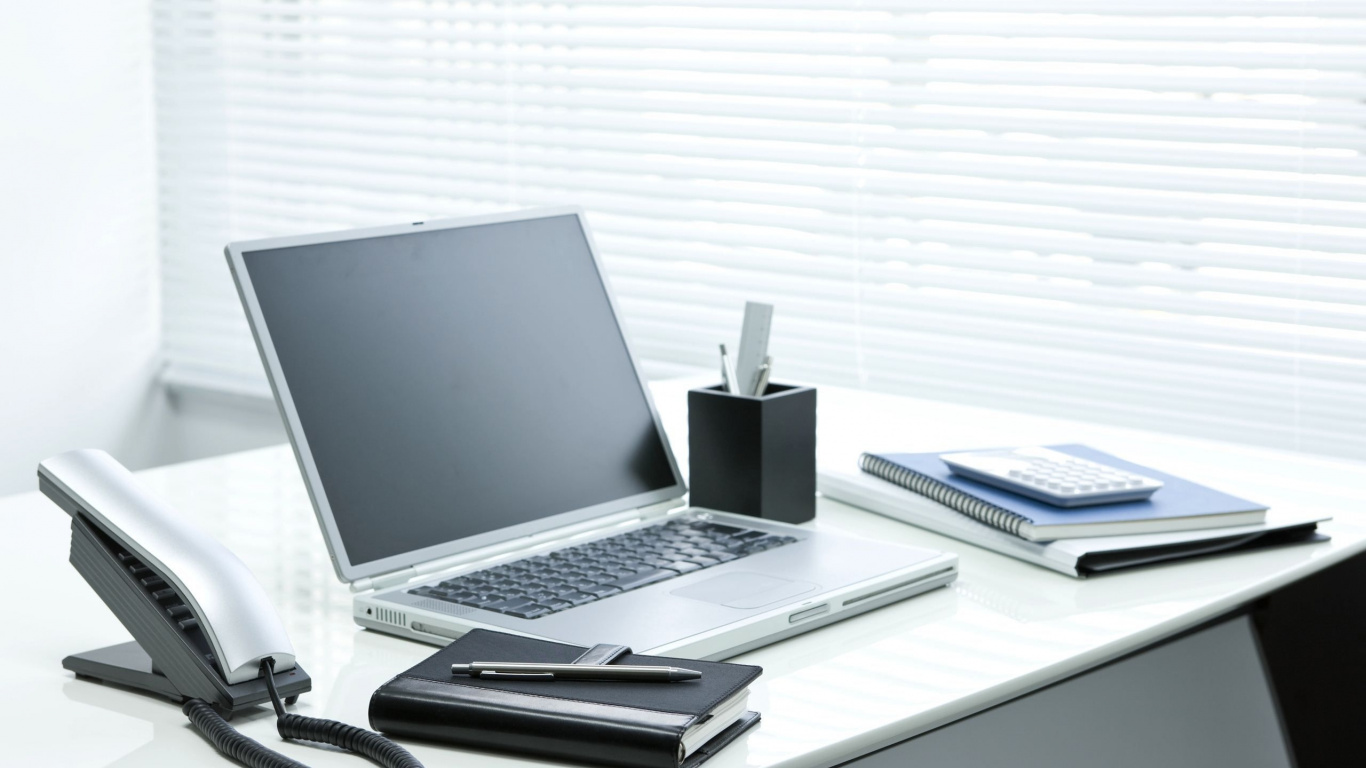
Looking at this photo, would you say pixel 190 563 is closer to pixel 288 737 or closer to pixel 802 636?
pixel 288 737

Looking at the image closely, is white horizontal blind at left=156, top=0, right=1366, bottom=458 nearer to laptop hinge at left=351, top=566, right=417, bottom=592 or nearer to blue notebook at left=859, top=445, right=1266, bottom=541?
blue notebook at left=859, top=445, right=1266, bottom=541

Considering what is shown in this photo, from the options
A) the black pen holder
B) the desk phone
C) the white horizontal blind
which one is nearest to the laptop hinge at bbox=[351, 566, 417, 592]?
the desk phone

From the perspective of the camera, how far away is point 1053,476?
3.79 feet

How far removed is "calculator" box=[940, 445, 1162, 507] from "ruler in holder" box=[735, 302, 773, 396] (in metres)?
0.19

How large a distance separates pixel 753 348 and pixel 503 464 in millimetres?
261

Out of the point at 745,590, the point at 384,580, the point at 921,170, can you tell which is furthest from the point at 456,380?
the point at 921,170

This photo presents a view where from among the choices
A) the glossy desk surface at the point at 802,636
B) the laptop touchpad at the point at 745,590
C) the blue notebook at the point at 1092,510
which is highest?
the blue notebook at the point at 1092,510

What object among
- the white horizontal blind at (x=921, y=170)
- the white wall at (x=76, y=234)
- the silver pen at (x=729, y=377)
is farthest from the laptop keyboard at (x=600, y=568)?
the white wall at (x=76, y=234)

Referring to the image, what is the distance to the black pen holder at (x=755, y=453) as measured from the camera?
1.15 meters

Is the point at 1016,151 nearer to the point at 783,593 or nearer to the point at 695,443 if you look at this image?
the point at 695,443

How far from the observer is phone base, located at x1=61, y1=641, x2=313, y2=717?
0.77 meters

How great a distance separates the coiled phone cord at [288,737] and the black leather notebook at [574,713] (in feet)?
0.08

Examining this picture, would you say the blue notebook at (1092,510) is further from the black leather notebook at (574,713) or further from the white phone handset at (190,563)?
the white phone handset at (190,563)

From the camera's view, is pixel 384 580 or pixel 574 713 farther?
pixel 384 580
